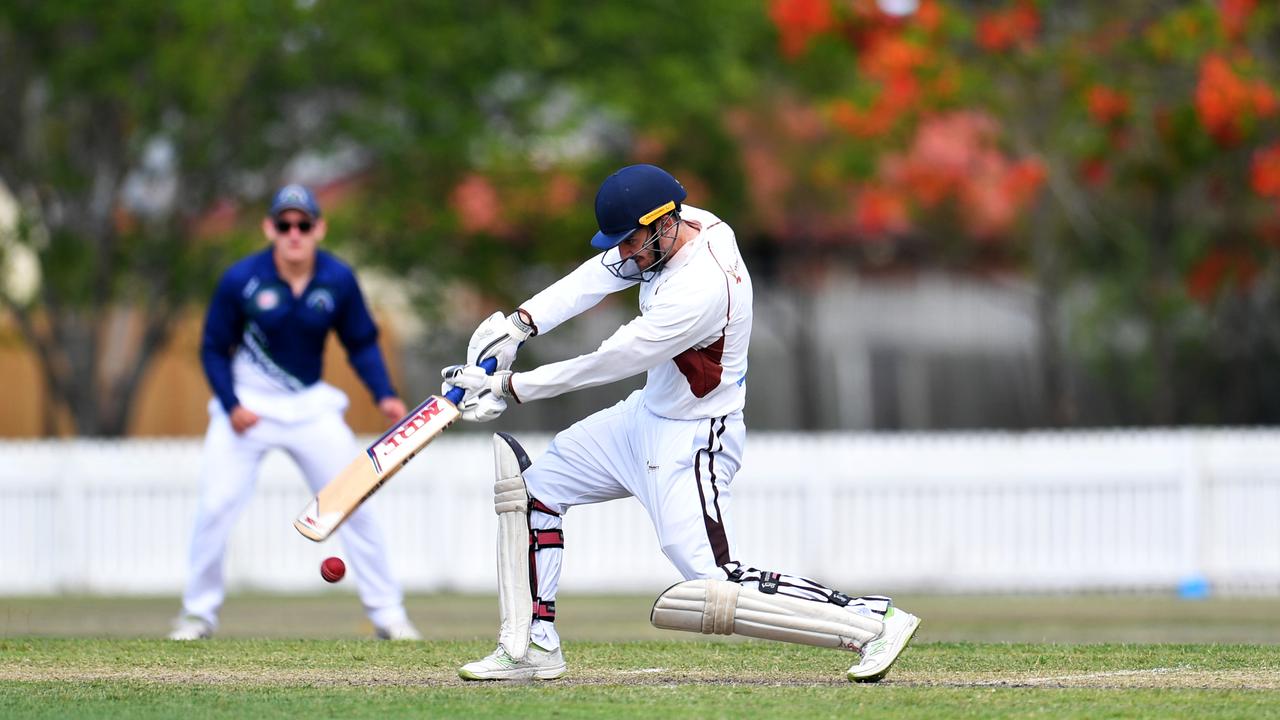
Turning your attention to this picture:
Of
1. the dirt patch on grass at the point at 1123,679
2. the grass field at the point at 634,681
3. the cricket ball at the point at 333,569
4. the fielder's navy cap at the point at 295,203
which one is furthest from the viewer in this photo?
the fielder's navy cap at the point at 295,203

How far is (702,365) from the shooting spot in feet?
20.7

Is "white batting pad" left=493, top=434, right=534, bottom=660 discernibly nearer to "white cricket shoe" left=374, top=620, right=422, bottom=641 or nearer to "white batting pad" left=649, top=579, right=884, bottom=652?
"white batting pad" left=649, top=579, right=884, bottom=652

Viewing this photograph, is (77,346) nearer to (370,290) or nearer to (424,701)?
(370,290)

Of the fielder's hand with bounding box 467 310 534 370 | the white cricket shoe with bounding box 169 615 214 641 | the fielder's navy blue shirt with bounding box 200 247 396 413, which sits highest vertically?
the fielder's navy blue shirt with bounding box 200 247 396 413

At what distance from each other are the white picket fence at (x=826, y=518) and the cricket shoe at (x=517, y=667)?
7.94 meters

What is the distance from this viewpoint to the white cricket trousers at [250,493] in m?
8.99

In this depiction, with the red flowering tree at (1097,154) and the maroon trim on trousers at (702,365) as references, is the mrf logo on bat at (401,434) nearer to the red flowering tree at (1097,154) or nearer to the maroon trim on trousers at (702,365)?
the maroon trim on trousers at (702,365)

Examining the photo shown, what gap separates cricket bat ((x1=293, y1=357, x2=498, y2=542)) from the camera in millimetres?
6367

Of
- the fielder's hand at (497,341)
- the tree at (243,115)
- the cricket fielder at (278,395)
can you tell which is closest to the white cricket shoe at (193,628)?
the cricket fielder at (278,395)

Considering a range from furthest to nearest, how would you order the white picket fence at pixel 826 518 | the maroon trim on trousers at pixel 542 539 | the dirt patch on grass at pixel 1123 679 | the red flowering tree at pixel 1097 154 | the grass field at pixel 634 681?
the red flowering tree at pixel 1097 154 < the white picket fence at pixel 826 518 < the maroon trim on trousers at pixel 542 539 < the dirt patch on grass at pixel 1123 679 < the grass field at pixel 634 681

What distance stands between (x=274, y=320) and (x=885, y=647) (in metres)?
3.85

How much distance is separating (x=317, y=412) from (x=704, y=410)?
318 cm

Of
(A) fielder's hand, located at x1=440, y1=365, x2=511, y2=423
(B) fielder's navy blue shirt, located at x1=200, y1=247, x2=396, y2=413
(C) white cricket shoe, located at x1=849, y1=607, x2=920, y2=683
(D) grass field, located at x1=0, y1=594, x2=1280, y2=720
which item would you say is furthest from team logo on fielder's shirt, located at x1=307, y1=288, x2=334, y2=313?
(C) white cricket shoe, located at x1=849, y1=607, x2=920, y2=683

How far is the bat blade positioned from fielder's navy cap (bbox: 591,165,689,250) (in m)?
0.81
